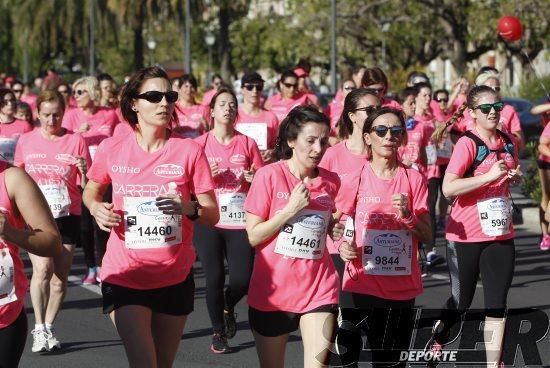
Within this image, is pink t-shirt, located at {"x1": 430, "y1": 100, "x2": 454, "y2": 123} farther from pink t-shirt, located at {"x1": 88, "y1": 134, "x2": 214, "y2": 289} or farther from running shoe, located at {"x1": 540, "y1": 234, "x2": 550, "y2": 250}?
pink t-shirt, located at {"x1": 88, "y1": 134, "x2": 214, "y2": 289}

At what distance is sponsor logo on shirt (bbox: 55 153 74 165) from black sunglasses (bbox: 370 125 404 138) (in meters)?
3.67

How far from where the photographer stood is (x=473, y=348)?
760cm

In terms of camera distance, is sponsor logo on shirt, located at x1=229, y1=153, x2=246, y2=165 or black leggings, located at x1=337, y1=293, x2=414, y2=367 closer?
black leggings, located at x1=337, y1=293, x2=414, y2=367

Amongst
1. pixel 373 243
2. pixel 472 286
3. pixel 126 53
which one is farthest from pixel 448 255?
pixel 126 53

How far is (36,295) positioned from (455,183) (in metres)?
3.00

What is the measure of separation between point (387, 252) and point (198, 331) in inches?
128

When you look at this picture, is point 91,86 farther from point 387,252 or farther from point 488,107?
point 387,252

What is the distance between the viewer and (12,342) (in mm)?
4938

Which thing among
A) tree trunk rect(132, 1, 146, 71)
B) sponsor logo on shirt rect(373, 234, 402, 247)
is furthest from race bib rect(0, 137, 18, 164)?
tree trunk rect(132, 1, 146, 71)

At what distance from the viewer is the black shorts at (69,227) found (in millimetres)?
9562

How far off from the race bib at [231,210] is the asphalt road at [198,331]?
2.82ft

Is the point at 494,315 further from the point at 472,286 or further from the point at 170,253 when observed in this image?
the point at 170,253

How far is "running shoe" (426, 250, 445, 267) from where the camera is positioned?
1316cm

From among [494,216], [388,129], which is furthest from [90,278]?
[388,129]
